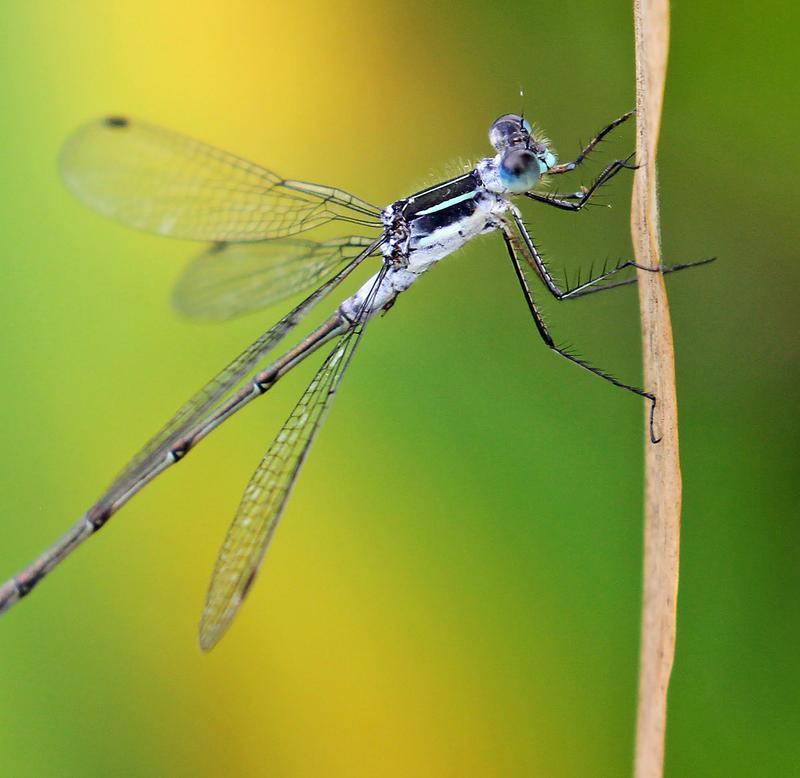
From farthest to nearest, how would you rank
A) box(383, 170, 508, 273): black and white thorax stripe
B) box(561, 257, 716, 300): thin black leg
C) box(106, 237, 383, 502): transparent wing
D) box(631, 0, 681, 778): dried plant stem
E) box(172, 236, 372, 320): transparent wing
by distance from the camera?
box(172, 236, 372, 320): transparent wing
box(106, 237, 383, 502): transparent wing
box(383, 170, 508, 273): black and white thorax stripe
box(561, 257, 716, 300): thin black leg
box(631, 0, 681, 778): dried plant stem

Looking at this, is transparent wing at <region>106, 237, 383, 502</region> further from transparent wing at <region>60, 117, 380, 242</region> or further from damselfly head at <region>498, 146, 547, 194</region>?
damselfly head at <region>498, 146, 547, 194</region>

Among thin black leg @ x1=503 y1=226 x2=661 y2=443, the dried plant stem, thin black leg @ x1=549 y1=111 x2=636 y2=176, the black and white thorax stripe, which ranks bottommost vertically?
the dried plant stem

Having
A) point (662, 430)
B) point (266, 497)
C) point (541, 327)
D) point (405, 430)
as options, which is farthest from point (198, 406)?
point (662, 430)

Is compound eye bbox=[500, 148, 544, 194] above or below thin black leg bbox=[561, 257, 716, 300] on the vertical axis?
above

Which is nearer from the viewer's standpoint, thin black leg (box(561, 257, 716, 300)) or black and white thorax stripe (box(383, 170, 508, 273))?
thin black leg (box(561, 257, 716, 300))

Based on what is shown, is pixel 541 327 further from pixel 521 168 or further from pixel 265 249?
pixel 265 249

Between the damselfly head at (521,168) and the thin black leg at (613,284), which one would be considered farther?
the damselfly head at (521,168)

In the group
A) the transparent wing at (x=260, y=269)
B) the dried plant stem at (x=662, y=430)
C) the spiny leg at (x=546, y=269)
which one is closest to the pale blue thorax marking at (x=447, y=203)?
the spiny leg at (x=546, y=269)

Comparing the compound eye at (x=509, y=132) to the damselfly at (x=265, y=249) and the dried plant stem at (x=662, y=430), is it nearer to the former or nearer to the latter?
the damselfly at (x=265, y=249)

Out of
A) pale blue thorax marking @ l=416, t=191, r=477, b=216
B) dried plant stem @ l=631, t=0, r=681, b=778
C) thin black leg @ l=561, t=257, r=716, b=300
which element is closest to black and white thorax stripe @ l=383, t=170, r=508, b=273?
pale blue thorax marking @ l=416, t=191, r=477, b=216
